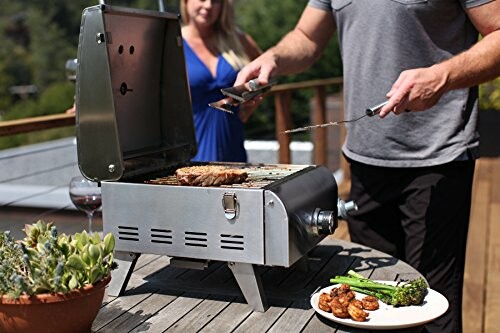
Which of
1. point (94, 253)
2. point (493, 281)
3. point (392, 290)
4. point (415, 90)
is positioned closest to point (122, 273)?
point (94, 253)

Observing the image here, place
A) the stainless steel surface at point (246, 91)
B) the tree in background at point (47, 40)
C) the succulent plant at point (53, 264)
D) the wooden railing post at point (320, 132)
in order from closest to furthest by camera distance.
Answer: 1. the succulent plant at point (53, 264)
2. the stainless steel surface at point (246, 91)
3. the wooden railing post at point (320, 132)
4. the tree in background at point (47, 40)

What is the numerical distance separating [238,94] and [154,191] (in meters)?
0.36

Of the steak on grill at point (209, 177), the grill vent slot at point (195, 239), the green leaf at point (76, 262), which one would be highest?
the steak on grill at point (209, 177)

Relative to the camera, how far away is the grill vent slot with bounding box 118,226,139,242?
154 cm

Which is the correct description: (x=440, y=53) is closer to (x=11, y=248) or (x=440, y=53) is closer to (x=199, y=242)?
(x=199, y=242)

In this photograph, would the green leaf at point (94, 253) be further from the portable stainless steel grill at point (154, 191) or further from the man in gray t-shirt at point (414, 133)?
the man in gray t-shirt at point (414, 133)

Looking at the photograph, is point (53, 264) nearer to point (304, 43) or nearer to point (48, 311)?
point (48, 311)

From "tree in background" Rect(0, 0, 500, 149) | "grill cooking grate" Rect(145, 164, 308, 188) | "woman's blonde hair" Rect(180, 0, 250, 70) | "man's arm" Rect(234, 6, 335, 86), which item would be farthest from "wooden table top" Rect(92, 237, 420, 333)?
"tree in background" Rect(0, 0, 500, 149)

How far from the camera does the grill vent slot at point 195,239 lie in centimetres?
147

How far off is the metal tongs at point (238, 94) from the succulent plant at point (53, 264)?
507mm

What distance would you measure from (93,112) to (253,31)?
44.9 feet

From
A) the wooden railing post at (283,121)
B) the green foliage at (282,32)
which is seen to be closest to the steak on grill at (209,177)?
the wooden railing post at (283,121)

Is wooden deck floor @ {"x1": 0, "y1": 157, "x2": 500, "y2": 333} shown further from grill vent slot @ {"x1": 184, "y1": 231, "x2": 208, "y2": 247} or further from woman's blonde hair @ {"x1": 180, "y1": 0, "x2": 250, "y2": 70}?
woman's blonde hair @ {"x1": 180, "y1": 0, "x2": 250, "y2": 70}

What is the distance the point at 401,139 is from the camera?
1.96m
